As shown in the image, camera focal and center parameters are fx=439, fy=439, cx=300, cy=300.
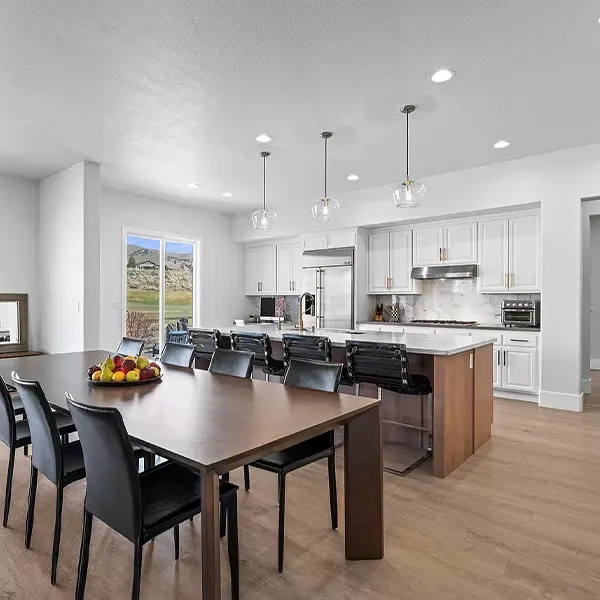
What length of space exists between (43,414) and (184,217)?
5.65 m

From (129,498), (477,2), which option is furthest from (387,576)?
(477,2)

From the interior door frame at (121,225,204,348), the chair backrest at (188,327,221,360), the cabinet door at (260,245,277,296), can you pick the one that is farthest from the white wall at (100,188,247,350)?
the chair backrest at (188,327,221,360)

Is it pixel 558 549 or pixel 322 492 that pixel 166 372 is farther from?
pixel 558 549

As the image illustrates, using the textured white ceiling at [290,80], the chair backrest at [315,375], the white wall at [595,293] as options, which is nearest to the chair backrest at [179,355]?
the chair backrest at [315,375]

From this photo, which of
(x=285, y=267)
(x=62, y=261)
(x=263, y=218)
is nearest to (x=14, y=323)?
(x=62, y=261)

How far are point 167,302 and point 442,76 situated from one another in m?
5.35

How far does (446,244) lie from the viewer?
19.2 ft

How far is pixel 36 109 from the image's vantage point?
3531 millimetres

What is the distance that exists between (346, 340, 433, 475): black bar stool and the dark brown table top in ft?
2.98

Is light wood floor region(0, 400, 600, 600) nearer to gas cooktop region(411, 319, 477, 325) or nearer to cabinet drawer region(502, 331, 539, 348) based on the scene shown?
cabinet drawer region(502, 331, 539, 348)

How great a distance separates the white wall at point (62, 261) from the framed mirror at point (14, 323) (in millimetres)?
233

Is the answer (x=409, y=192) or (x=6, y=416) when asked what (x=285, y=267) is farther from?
(x=6, y=416)

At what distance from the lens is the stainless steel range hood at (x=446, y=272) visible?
220 inches

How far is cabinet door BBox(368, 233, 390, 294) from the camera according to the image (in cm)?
642
